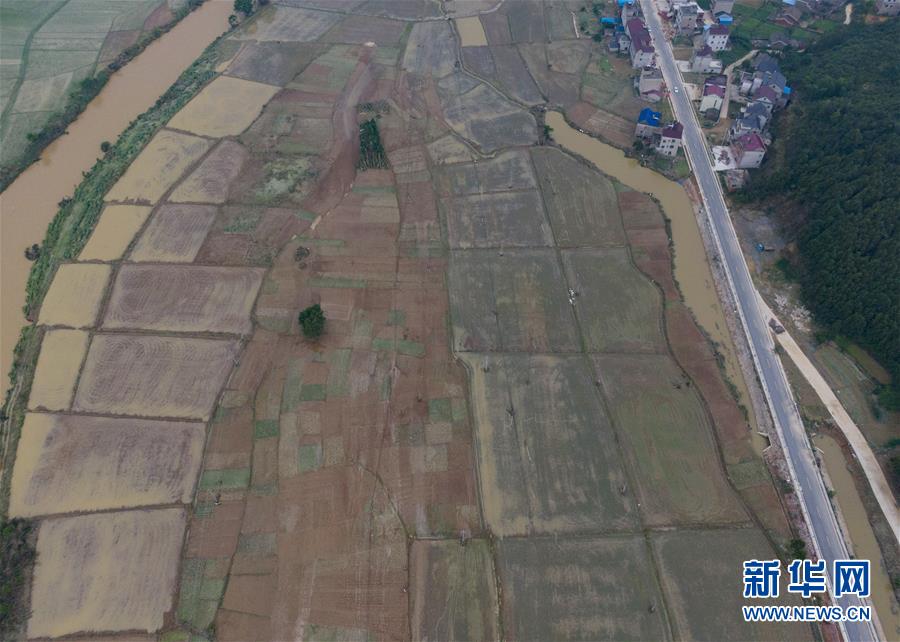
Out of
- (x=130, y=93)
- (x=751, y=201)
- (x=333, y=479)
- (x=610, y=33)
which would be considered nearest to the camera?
(x=333, y=479)

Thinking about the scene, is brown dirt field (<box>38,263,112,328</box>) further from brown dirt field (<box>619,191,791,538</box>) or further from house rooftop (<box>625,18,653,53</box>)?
house rooftop (<box>625,18,653,53</box>)

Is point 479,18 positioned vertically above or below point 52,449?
above

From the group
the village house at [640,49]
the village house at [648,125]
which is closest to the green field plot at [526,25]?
the village house at [640,49]

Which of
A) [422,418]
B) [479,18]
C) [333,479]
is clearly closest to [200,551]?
[333,479]

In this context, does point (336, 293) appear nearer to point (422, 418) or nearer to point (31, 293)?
point (422, 418)

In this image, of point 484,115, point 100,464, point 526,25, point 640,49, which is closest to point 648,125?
point 640,49

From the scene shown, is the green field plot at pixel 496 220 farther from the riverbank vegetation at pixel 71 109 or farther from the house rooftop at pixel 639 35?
the riverbank vegetation at pixel 71 109
